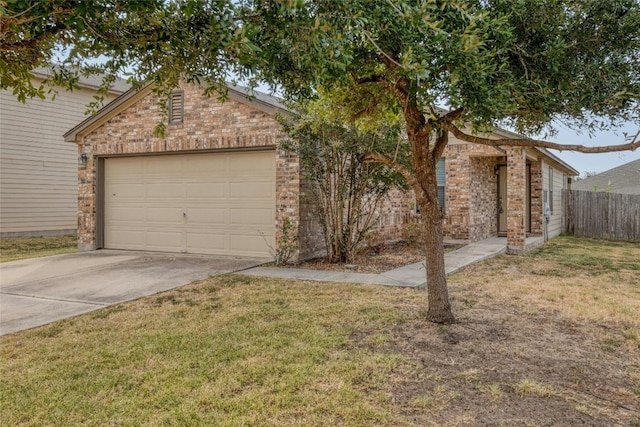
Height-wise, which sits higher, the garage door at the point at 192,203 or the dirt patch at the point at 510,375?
the garage door at the point at 192,203

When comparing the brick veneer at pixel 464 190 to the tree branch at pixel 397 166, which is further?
the brick veneer at pixel 464 190

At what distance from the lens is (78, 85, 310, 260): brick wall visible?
9.60 meters

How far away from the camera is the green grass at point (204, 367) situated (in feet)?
9.89

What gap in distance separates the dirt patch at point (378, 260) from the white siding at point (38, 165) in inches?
455

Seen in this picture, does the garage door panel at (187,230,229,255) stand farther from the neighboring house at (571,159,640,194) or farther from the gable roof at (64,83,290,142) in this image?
the neighboring house at (571,159,640,194)

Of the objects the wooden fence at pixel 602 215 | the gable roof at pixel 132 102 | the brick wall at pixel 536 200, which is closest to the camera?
the gable roof at pixel 132 102

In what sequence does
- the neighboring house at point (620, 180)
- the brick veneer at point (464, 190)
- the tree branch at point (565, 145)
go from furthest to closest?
the neighboring house at point (620, 180) → the brick veneer at point (464, 190) → the tree branch at point (565, 145)

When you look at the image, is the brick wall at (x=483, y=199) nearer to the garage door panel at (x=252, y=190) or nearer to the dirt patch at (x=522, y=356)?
the dirt patch at (x=522, y=356)

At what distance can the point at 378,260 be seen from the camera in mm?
9867

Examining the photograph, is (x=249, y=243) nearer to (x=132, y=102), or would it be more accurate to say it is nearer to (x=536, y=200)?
(x=132, y=102)

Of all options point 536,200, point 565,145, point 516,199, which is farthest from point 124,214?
point 536,200

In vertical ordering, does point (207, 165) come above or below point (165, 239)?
above

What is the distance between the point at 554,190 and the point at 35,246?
56.8 ft

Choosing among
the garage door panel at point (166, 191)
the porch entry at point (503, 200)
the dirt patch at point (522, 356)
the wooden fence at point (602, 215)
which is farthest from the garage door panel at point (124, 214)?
the wooden fence at point (602, 215)
